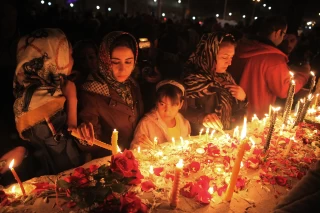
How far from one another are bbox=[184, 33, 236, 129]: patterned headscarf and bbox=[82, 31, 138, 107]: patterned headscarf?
3.02ft

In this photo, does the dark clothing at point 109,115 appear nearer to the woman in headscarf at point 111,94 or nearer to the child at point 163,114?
the woman in headscarf at point 111,94

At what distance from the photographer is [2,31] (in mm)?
3393

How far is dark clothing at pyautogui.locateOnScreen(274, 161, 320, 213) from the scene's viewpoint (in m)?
1.04

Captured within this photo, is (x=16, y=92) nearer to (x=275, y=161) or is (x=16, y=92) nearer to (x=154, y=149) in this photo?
(x=154, y=149)

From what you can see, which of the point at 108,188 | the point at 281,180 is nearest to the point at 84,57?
the point at 108,188

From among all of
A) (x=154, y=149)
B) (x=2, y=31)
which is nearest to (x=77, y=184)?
(x=154, y=149)

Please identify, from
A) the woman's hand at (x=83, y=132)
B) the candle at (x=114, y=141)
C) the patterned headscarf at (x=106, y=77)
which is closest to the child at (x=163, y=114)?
the patterned headscarf at (x=106, y=77)

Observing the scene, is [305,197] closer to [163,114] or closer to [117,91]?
[163,114]

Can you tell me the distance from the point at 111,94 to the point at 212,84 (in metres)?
1.36

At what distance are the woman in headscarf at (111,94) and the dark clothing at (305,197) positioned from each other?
194 cm

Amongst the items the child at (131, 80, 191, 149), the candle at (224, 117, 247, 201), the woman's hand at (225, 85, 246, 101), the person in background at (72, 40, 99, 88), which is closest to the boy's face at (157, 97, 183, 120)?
the child at (131, 80, 191, 149)

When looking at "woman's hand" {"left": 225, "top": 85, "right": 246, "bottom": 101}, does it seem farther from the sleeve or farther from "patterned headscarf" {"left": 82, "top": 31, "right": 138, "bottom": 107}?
the sleeve

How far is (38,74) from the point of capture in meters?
2.19

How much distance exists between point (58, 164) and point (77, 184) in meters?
1.07
